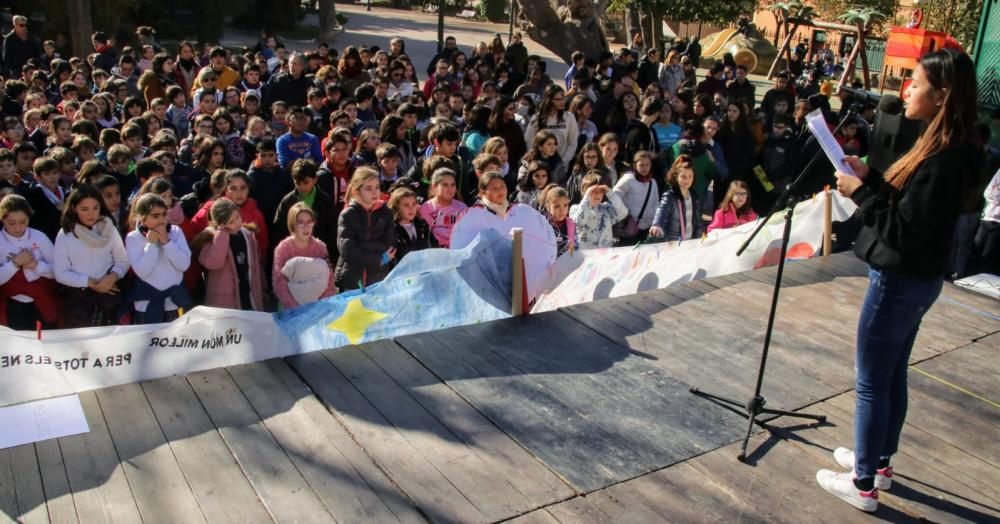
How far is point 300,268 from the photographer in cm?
569

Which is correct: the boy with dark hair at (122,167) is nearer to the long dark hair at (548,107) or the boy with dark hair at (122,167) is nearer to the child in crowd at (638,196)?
the child in crowd at (638,196)

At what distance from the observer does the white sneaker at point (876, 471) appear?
3.78 m

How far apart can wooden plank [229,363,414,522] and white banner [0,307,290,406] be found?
5.8 inches

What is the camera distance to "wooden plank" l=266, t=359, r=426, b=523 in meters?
3.48

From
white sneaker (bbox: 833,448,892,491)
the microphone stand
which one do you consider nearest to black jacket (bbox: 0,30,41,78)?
the microphone stand

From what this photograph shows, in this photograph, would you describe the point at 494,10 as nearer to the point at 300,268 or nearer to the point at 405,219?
the point at 405,219

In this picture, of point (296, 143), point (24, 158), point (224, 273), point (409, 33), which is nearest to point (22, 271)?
point (224, 273)

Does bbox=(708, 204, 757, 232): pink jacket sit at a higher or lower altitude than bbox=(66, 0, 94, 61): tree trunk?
lower

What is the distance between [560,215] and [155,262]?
2979mm

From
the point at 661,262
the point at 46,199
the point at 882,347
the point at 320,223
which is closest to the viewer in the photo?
the point at 882,347

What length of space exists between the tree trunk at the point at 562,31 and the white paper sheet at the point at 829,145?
62.9ft

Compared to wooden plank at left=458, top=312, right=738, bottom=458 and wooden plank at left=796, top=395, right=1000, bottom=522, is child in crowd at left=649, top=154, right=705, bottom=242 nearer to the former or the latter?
wooden plank at left=458, top=312, right=738, bottom=458

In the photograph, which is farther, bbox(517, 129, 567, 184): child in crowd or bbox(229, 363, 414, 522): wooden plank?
bbox(517, 129, 567, 184): child in crowd

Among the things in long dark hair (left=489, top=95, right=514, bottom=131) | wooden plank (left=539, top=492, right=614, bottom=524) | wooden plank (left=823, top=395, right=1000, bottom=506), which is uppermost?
long dark hair (left=489, top=95, right=514, bottom=131)
